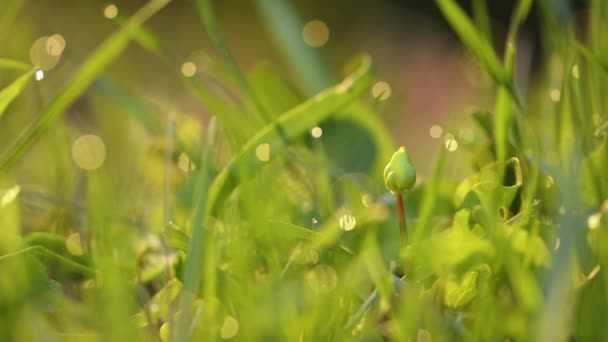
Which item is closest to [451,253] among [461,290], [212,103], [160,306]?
[461,290]

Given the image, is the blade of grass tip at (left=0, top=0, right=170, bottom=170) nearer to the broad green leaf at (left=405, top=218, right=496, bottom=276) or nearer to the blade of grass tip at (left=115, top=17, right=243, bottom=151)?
the blade of grass tip at (left=115, top=17, right=243, bottom=151)

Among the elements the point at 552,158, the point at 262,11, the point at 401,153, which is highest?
the point at 262,11

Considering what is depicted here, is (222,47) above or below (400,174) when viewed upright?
above

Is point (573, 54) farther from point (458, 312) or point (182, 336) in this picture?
point (182, 336)

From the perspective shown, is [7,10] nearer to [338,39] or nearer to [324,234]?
[324,234]

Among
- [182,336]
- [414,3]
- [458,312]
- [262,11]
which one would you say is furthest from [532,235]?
[414,3]

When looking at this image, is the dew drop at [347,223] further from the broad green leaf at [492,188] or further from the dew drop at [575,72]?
the dew drop at [575,72]

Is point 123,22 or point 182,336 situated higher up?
point 123,22

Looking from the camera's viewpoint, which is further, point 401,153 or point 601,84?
point 601,84
